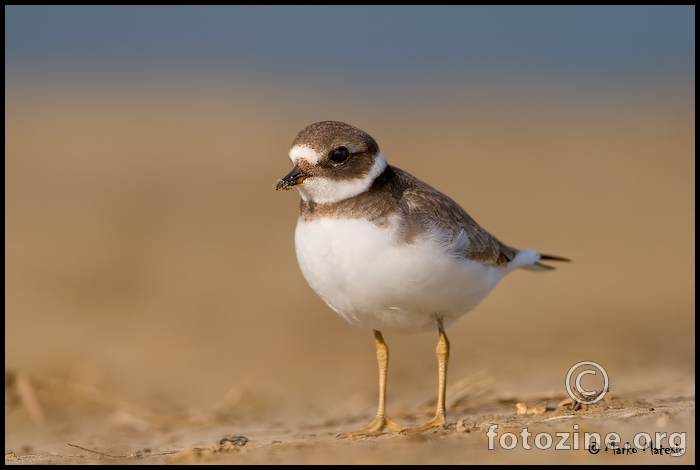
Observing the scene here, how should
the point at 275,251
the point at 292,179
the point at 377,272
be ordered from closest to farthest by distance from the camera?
the point at 377,272
the point at 292,179
the point at 275,251

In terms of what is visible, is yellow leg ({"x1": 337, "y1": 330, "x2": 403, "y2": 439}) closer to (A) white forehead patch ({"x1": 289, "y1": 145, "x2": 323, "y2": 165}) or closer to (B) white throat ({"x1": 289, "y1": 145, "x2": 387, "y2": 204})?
(B) white throat ({"x1": 289, "y1": 145, "x2": 387, "y2": 204})

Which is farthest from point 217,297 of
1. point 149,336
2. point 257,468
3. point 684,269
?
point 257,468

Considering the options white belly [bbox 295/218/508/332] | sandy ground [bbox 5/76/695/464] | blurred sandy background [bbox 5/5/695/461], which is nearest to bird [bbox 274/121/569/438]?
white belly [bbox 295/218/508/332]

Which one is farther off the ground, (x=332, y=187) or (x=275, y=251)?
(x=275, y=251)

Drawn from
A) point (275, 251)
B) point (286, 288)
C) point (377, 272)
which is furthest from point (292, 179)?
point (275, 251)

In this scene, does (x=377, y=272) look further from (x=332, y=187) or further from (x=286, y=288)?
(x=286, y=288)

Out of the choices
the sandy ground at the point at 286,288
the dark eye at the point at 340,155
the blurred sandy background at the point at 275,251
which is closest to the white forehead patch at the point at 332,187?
the dark eye at the point at 340,155

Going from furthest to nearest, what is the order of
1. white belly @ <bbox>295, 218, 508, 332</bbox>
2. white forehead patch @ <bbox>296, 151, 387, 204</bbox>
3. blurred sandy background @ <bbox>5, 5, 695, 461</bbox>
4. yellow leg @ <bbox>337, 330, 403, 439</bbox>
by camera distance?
1. blurred sandy background @ <bbox>5, 5, 695, 461</bbox>
2. yellow leg @ <bbox>337, 330, 403, 439</bbox>
3. white forehead patch @ <bbox>296, 151, 387, 204</bbox>
4. white belly @ <bbox>295, 218, 508, 332</bbox>

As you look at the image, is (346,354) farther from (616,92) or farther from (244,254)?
(616,92)
